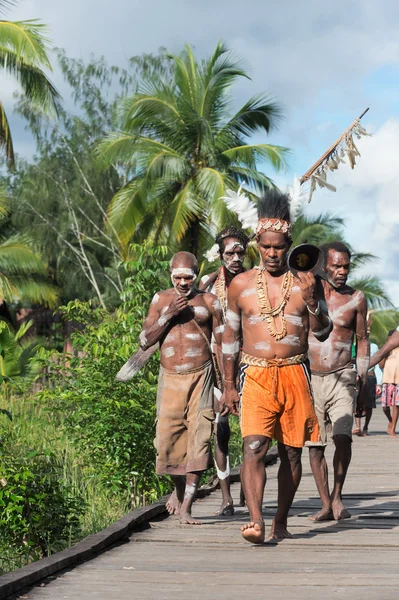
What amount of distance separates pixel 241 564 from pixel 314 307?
4.92 feet

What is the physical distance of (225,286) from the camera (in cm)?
820

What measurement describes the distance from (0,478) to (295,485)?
2.76 metres

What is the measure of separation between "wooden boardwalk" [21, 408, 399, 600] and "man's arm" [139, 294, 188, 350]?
1.24 meters

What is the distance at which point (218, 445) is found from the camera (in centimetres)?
805

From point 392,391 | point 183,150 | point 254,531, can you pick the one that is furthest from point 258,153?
point 254,531

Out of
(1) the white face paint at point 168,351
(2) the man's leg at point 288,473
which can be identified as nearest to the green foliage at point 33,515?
(1) the white face paint at point 168,351

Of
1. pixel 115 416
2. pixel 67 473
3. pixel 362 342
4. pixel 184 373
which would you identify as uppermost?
pixel 362 342

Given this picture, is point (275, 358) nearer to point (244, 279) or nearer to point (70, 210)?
point (244, 279)

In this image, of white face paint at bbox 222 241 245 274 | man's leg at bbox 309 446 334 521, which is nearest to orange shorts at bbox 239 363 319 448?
man's leg at bbox 309 446 334 521

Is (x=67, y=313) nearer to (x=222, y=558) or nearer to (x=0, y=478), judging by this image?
(x=0, y=478)

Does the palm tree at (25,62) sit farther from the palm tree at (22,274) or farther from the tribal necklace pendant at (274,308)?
the tribal necklace pendant at (274,308)

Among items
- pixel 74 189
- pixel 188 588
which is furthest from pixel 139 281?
pixel 74 189

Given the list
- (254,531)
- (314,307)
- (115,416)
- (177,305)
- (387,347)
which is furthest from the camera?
(387,347)

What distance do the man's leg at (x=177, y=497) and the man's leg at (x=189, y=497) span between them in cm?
20
